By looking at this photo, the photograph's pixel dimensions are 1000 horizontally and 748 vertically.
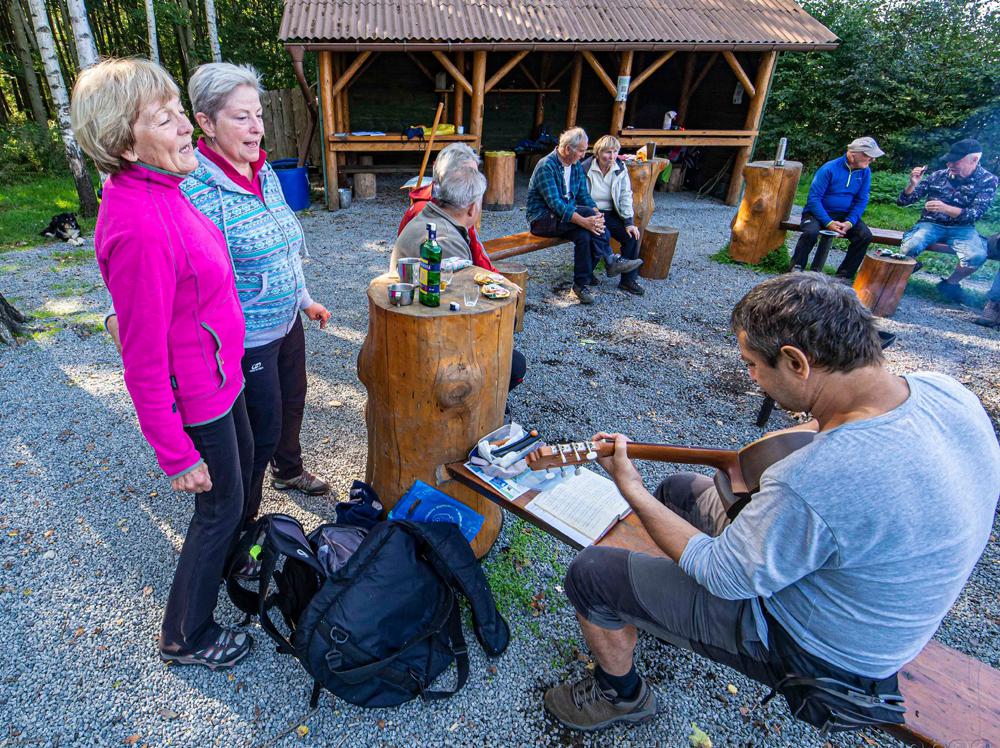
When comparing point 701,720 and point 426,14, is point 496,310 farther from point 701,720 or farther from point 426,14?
point 426,14

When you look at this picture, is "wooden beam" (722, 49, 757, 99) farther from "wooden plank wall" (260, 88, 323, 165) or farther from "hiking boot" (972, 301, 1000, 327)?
"wooden plank wall" (260, 88, 323, 165)

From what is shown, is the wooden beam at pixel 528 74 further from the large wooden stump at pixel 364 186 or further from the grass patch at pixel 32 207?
the grass patch at pixel 32 207

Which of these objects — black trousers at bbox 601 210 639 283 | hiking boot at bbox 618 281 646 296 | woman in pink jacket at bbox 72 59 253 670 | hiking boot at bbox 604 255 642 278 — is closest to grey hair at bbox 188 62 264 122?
woman in pink jacket at bbox 72 59 253 670

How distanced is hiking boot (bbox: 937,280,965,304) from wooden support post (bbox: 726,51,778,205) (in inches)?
162

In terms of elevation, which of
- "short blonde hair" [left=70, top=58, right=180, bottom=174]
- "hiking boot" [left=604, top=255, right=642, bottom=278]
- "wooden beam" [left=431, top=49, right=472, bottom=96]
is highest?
"wooden beam" [left=431, top=49, right=472, bottom=96]

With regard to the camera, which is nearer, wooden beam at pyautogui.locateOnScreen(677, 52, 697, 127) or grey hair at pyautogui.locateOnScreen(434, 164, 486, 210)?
grey hair at pyautogui.locateOnScreen(434, 164, 486, 210)

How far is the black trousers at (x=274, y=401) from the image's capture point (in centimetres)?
216

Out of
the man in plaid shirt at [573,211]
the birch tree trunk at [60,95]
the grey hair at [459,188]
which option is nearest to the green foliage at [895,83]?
the man in plaid shirt at [573,211]

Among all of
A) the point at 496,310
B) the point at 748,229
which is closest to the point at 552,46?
the point at 748,229

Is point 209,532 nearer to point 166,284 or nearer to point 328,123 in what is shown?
point 166,284

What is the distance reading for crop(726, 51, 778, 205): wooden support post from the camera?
964cm

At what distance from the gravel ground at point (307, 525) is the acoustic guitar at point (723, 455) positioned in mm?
731

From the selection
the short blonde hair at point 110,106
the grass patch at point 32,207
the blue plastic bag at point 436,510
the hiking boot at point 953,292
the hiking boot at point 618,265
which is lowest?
the grass patch at point 32,207

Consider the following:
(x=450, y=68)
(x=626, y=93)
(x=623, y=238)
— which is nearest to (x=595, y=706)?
(x=623, y=238)
